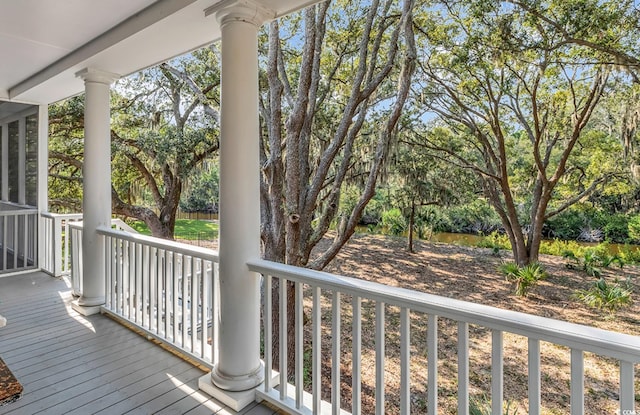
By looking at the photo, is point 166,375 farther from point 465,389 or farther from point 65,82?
point 65,82

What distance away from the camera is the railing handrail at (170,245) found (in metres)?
2.36

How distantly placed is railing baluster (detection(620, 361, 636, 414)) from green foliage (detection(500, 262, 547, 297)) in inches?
325

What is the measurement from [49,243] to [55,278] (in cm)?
57

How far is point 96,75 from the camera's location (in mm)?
3281

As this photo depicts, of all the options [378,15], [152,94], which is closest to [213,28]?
[378,15]

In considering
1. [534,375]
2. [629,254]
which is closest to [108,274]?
[534,375]

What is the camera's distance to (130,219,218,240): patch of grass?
15219mm

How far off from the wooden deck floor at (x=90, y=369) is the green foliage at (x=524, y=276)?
812 cm

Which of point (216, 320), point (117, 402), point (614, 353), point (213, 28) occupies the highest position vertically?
point (213, 28)

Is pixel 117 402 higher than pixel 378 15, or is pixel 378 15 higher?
pixel 378 15

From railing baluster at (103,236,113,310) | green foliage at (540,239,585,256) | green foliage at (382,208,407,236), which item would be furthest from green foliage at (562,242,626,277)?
railing baluster at (103,236,113,310)

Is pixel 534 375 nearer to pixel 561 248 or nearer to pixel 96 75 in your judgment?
pixel 96 75

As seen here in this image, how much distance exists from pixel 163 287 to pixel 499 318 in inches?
98.6

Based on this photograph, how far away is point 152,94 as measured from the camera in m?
8.20
